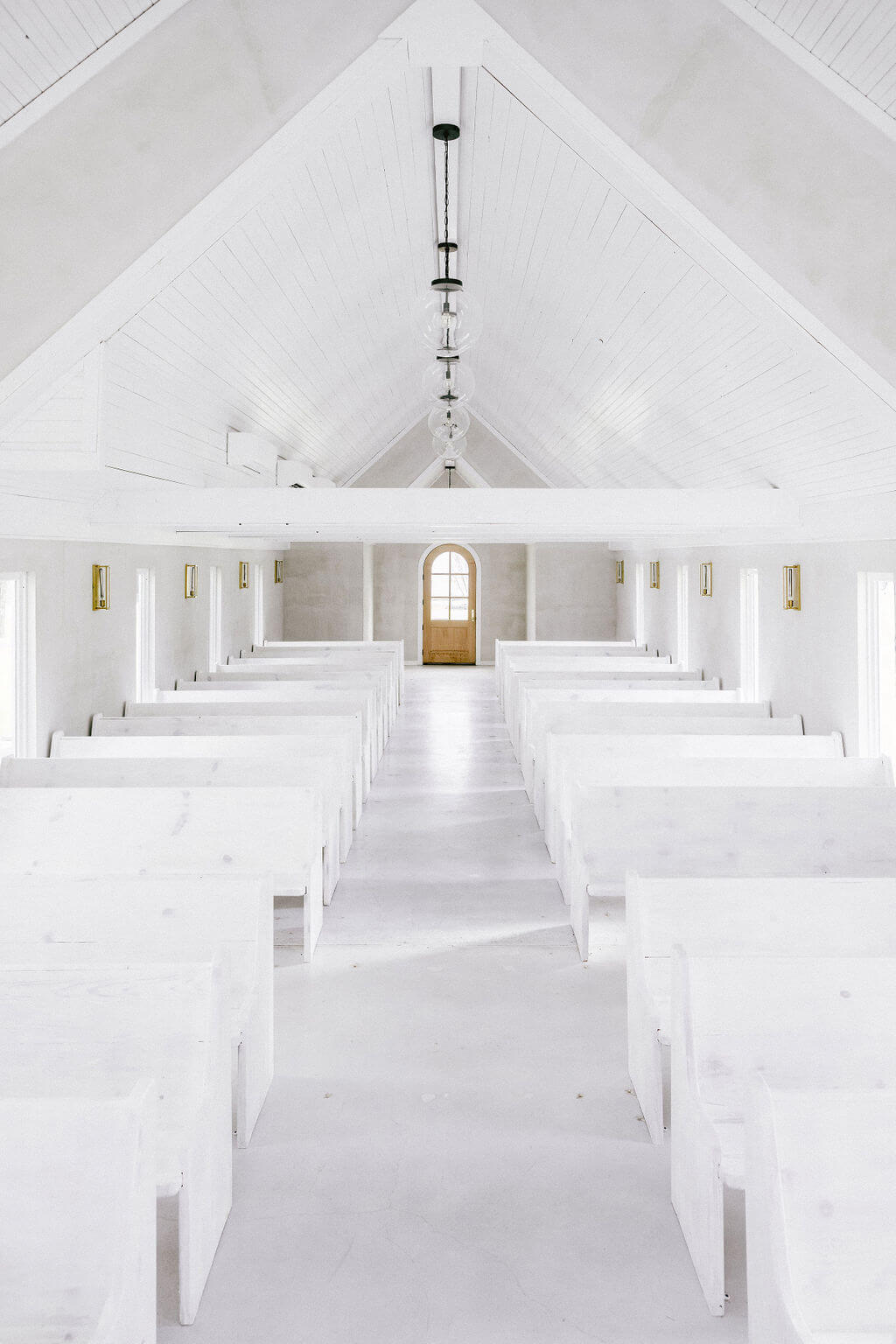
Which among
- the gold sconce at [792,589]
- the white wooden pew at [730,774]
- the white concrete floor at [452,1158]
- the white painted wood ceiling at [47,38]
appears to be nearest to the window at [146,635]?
the white concrete floor at [452,1158]

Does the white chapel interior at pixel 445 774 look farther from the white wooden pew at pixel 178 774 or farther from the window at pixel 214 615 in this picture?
the window at pixel 214 615

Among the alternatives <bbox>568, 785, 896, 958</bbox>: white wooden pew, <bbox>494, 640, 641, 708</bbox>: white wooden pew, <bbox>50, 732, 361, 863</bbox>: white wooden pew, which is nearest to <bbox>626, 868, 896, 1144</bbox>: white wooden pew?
<bbox>568, 785, 896, 958</bbox>: white wooden pew

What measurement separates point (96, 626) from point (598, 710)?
3.55 m

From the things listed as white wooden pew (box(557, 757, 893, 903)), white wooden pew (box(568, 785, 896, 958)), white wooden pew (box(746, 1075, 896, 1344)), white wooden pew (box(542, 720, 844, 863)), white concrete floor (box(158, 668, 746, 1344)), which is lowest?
white concrete floor (box(158, 668, 746, 1344))

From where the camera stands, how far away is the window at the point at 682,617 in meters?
10.6

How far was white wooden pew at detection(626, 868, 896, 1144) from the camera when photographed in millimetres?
2963

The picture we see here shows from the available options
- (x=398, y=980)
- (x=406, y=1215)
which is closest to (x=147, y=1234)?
(x=406, y=1215)

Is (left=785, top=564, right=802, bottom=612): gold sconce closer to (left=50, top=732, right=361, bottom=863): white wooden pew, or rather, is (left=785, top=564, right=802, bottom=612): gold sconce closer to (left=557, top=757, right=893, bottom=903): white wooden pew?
(left=557, top=757, right=893, bottom=903): white wooden pew

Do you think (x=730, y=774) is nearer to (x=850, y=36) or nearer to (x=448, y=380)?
(x=448, y=380)

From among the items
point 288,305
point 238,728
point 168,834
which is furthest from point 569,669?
point 168,834

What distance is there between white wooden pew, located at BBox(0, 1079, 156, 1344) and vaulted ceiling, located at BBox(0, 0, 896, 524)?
184 centimetres

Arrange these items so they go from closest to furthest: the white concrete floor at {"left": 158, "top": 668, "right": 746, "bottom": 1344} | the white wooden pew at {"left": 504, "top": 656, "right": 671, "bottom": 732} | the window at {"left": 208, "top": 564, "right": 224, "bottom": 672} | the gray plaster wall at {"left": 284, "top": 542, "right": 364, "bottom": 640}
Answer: the white concrete floor at {"left": 158, "top": 668, "right": 746, "bottom": 1344}, the white wooden pew at {"left": 504, "top": 656, "right": 671, "bottom": 732}, the window at {"left": 208, "top": 564, "right": 224, "bottom": 672}, the gray plaster wall at {"left": 284, "top": 542, "right": 364, "bottom": 640}

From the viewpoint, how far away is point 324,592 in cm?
1520

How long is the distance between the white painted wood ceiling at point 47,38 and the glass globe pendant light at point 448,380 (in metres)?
2.35
